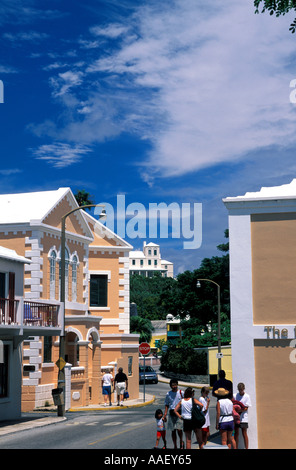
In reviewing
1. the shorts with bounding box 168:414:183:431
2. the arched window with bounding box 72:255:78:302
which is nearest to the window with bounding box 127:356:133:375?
the arched window with bounding box 72:255:78:302

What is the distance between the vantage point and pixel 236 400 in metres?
15.7

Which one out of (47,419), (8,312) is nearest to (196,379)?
(47,419)

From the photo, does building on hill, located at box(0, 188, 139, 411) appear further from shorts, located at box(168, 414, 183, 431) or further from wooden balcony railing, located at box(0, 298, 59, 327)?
shorts, located at box(168, 414, 183, 431)

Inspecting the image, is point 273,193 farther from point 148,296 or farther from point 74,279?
point 148,296

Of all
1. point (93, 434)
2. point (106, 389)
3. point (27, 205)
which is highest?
point (27, 205)

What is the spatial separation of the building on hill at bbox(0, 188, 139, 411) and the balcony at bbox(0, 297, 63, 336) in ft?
2.07

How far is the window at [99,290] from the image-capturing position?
39.5 meters

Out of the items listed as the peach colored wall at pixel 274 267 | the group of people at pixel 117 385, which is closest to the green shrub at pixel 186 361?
the group of people at pixel 117 385

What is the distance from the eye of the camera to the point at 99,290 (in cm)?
3966

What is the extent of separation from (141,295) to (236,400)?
11499 centimetres

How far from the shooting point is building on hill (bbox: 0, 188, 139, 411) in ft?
99.1

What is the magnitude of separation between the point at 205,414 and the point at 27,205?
18.8 m

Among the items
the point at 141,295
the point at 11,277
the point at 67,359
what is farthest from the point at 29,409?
the point at 141,295
